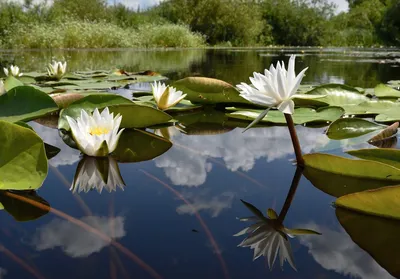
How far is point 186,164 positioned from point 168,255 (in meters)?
0.34

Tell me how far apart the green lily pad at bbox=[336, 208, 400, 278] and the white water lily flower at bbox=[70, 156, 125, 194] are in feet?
1.06

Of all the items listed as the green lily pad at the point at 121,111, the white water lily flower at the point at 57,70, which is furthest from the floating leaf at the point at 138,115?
the white water lily flower at the point at 57,70

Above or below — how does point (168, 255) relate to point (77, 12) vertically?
below

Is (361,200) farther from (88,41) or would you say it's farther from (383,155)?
(88,41)


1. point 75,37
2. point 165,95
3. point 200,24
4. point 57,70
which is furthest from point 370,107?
point 200,24

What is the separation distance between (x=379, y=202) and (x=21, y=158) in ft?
1.57

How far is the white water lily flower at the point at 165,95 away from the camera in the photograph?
1.09 meters

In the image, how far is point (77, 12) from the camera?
15367mm

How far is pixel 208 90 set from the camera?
1238mm

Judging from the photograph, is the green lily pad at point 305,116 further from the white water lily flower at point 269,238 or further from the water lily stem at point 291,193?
the white water lily flower at point 269,238

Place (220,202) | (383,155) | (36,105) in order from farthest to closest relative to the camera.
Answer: (36,105) → (383,155) → (220,202)

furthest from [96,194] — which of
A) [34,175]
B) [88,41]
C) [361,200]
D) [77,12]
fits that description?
[77,12]

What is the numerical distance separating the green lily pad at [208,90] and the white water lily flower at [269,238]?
78 cm

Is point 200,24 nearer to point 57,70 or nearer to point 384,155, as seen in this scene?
point 57,70
